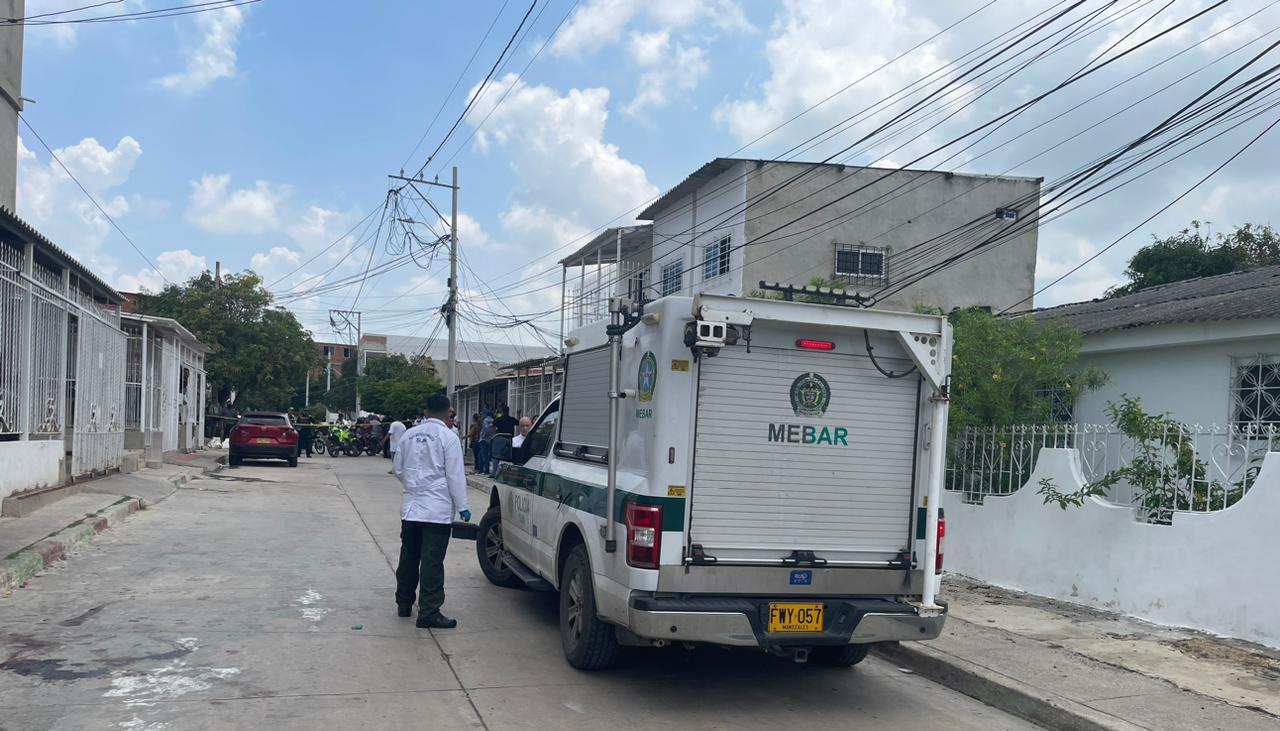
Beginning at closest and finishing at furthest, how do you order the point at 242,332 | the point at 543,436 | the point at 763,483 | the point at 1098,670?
1. the point at 763,483
2. the point at 1098,670
3. the point at 543,436
4. the point at 242,332

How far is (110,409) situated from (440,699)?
45.0 ft

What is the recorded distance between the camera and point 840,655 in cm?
691

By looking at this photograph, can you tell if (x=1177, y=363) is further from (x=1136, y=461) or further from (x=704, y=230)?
(x=704, y=230)

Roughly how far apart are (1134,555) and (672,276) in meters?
18.4

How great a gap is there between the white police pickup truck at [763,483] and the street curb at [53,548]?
16.8ft

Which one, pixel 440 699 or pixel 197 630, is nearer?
pixel 440 699

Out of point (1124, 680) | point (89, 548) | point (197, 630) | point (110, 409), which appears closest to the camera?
point (1124, 680)

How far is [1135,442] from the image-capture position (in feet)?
29.9

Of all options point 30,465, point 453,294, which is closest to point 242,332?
point 453,294

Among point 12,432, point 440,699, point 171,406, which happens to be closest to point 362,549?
point 12,432

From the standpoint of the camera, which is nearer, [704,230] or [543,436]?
[543,436]

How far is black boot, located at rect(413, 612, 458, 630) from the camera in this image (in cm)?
750

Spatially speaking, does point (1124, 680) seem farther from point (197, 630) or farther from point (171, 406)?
point (171, 406)

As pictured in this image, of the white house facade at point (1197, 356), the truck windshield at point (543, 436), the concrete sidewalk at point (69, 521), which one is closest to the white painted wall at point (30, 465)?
the concrete sidewalk at point (69, 521)
